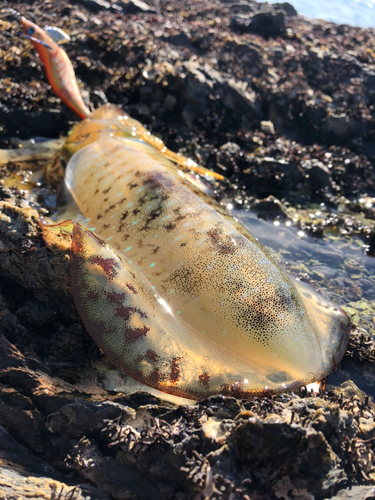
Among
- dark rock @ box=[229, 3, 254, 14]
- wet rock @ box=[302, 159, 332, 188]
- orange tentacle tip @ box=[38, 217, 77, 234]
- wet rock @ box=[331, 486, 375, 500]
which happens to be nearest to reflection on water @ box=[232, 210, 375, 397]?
wet rock @ box=[302, 159, 332, 188]

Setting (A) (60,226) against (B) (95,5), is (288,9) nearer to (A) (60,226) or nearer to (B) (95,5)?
(B) (95,5)

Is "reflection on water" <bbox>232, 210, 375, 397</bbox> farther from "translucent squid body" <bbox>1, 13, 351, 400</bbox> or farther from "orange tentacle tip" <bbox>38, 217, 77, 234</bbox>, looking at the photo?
"orange tentacle tip" <bbox>38, 217, 77, 234</bbox>

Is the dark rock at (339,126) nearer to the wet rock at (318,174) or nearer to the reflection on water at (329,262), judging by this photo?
the wet rock at (318,174)

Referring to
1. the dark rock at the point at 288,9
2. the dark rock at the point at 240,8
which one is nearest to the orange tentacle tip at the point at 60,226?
the dark rock at the point at 240,8

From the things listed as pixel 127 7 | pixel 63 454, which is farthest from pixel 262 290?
pixel 127 7

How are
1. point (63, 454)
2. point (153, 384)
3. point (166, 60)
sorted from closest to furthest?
point (63, 454) → point (153, 384) → point (166, 60)

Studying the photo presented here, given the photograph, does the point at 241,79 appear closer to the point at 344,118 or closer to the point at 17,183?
the point at 344,118
